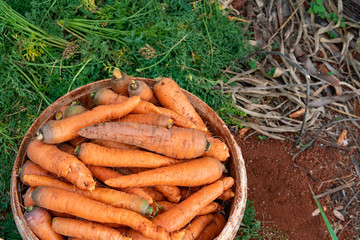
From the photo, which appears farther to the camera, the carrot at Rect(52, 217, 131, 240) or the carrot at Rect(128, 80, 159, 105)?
the carrot at Rect(128, 80, 159, 105)

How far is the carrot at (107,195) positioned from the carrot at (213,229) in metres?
0.48

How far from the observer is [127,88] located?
2363 mm

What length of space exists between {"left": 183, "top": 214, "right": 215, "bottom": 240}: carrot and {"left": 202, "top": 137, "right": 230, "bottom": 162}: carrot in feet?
1.44

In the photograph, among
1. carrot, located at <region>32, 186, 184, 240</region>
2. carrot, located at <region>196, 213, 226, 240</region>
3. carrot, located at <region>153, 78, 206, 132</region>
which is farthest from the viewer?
carrot, located at <region>153, 78, 206, 132</region>

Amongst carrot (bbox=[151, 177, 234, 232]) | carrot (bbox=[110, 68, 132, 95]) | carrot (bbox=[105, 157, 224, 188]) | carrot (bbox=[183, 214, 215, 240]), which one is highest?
carrot (bbox=[110, 68, 132, 95])

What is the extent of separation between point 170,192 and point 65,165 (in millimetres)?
753

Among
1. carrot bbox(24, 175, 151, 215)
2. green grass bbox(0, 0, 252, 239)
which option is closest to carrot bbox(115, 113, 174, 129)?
carrot bbox(24, 175, 151, 215)

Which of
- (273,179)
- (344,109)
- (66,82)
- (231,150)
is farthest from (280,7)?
(66,82)

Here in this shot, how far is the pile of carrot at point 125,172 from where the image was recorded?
6.22 feet

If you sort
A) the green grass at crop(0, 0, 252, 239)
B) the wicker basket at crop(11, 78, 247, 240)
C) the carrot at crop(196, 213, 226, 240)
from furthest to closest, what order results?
→ the green grass at crop(0, 0, 252, 239)
the carrot at crop(196, 213, 226, 240)
the wicker basket at crop(11, 78, 247, 240)

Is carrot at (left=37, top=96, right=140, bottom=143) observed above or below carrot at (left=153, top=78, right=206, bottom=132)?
above

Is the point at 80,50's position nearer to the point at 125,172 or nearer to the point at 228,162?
the point at 125,172

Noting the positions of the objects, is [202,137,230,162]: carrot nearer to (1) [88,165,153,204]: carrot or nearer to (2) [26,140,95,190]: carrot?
(1) [88,165,153,204]: carrot

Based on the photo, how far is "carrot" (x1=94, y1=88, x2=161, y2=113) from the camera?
2.27 metres
